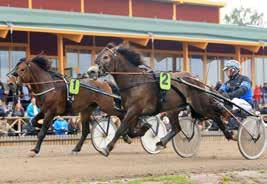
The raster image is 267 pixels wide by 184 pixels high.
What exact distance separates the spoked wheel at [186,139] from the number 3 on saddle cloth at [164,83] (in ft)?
3.91

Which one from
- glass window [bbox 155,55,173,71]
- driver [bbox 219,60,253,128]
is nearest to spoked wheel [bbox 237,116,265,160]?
driver [bbox 219,60,253,128]

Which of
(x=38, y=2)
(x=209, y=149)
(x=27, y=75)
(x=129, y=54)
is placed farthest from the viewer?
(x=38, y=2)

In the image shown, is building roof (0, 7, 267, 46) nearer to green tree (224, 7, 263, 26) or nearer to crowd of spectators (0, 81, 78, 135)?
crowd of spectators (0, 81, 78, 135)

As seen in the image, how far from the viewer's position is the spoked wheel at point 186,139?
1409cm

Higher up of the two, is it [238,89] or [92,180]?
[238,89]

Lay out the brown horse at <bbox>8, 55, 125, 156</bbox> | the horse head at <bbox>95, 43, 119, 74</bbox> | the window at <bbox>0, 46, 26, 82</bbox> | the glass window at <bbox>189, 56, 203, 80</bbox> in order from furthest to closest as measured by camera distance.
A: the glass window at <bbox>189, 56, 203, 80</bbox>
the window at <bbox>0, 46, 26, 82</bbox>
the brown horse at <bbox>8, 55, 125, 156</bbox>
the horse head at <bbox>95, 43, 119, 74</bbox>

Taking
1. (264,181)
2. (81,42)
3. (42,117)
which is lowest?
(264,181)

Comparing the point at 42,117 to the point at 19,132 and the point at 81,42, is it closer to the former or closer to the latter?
the point at 19,132

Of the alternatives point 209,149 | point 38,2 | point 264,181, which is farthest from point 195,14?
point 264,181

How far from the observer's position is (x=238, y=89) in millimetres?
13844

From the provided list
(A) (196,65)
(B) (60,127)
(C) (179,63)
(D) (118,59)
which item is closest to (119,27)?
(C) (179,63)

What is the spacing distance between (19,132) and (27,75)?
19.9ft

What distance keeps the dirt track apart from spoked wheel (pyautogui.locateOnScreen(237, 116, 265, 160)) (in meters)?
0.20

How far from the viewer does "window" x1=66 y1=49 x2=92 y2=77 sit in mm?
26594
